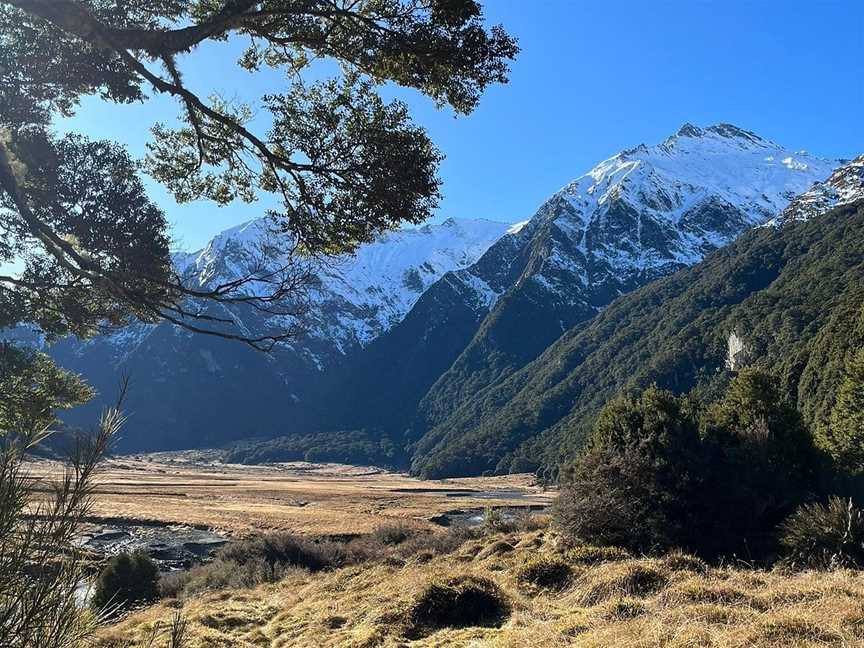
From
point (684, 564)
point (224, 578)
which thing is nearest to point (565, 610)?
point (684, 564)

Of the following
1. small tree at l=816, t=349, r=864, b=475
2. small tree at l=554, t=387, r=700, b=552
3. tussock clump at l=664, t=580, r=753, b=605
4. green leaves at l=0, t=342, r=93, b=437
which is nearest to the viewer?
tussock clump at l=664, t=580, r=753, b=605

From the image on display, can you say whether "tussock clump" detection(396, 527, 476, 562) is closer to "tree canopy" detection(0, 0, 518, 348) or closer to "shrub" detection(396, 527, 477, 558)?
"shrub" detection(396, 527, 477, 558)

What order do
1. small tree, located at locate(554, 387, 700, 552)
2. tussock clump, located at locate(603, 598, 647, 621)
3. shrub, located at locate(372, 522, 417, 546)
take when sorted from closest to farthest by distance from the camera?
tussock clump, located at locate(603, 598, 647, 621), small tree, located at locate(554, 387, 700, 552), shrub, located at locate(372, 522, 417, 546)

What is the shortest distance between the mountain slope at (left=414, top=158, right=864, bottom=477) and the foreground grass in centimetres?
6382

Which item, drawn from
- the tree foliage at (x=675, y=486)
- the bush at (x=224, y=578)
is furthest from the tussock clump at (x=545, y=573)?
the bush at (x=224, y=578)

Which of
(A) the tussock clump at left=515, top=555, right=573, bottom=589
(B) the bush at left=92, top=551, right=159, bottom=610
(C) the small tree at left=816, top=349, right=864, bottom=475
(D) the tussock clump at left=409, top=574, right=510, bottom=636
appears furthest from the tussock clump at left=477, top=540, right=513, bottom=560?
(C) the small tree at left=816, top=349, right=864, bottom=475

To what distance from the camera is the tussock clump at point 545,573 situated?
41.3 feet

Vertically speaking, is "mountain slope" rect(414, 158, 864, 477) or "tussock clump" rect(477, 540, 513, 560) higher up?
"mountain slope" rect(414, 158, 864, 477)

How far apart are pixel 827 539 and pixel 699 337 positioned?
136 metres

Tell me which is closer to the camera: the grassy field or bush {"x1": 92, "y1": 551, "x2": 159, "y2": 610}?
the grassy field

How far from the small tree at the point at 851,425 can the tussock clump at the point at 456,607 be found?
106 ft

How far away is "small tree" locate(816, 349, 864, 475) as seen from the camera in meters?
34.2

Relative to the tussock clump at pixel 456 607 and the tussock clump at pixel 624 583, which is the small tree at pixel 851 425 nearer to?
the tussock clump at pixel 624 583

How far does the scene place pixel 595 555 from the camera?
14.7 metres
